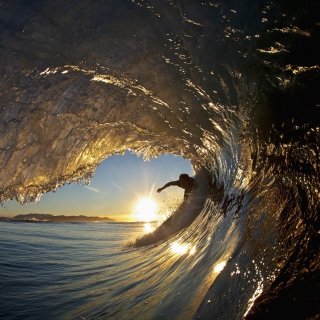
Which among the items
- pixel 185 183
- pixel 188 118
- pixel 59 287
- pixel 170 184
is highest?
pixel 188 118

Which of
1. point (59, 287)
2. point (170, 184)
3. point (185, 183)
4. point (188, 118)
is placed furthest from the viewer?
point (185, 183)

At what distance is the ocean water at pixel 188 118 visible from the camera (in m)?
1.77

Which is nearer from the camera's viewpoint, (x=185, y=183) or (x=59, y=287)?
(x=59, y=287)

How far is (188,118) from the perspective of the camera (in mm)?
5629

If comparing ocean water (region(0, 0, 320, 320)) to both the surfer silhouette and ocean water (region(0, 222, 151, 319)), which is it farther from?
→ the surfer silhouette

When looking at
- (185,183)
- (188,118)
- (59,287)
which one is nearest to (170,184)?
(185,183)

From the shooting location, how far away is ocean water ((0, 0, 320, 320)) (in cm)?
177

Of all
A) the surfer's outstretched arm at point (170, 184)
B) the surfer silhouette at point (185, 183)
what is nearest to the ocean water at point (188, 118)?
the surfer's outstretched arm at point (170, 184)

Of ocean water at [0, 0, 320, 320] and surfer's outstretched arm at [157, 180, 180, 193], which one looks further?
surfer's outstretched arm at [157, 180, 180, 193]

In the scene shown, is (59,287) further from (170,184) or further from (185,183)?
(185,183)

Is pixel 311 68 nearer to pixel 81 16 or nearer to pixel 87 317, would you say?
pixel 81 16

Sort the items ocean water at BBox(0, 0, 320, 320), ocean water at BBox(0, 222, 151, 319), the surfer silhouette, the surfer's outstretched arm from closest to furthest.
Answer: ocean water at BBox(0, 0, 320, 320)
ocean water at BBox(0, 222, 151, 319)
the surfer's outstretched arm
the surfer silhouette

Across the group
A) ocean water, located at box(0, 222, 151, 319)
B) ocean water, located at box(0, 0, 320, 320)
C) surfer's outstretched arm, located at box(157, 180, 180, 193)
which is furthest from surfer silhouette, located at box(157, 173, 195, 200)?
ocean water, located at box(0, 222, 151, 319)

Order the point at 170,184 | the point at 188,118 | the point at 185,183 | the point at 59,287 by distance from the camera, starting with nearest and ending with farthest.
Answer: the point at 59,287 < the point at 188,118 < the point at 170,184 < the point at 185,183
